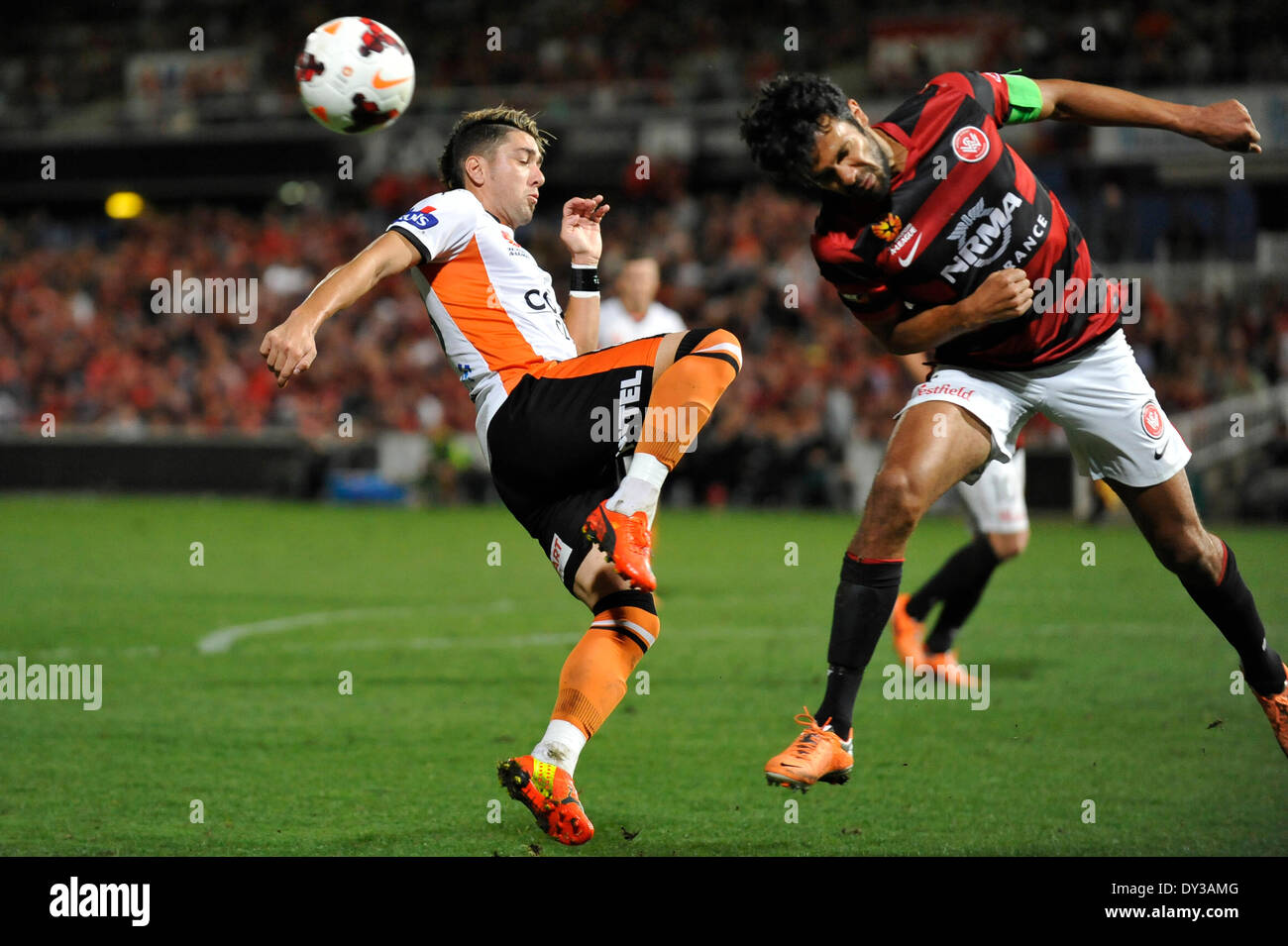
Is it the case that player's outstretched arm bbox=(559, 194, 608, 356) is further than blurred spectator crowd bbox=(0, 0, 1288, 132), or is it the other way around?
blurred spectator crowd bbox=(0, 0, 1288, 132)

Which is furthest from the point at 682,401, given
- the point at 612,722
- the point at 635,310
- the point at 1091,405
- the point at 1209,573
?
the point at 635,310

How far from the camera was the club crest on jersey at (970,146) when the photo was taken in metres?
4.84

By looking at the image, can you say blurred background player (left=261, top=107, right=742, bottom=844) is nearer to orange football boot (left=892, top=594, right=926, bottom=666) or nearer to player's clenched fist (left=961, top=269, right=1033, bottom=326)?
player's clenched fist (left=961, top=269, right=1033, bottom=326)

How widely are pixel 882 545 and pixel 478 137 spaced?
2072mm

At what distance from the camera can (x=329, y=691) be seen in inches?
295

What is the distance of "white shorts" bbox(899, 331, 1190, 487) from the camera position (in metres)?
5.09

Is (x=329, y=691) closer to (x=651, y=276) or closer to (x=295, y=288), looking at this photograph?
(x=651, y=276)

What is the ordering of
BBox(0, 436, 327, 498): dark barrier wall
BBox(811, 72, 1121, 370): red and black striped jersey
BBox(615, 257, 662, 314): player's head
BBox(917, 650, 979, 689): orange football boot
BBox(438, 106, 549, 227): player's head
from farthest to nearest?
BBox(0, 436, 327, 498): dark barrier wall, BBox(615, 257, 662, 314): player's head, BBox(917, 650, 979, 689): orange football boot, BBox(438, 106, 549, 227): player's head, BBox(811, 72, 1121, 370): red and black striped jersey

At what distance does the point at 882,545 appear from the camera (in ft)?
15.9

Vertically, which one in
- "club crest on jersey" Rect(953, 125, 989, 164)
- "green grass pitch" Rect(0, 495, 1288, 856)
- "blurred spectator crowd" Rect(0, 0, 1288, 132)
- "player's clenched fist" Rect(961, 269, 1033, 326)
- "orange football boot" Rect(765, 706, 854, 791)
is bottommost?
"green grass pitch" Rect(0, 495, 1288, 856)

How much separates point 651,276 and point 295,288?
18916 mm

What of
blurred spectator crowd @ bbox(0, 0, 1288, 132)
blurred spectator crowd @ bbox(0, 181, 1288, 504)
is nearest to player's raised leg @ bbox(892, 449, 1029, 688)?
blurred spectator crowd @ bbox(0, 181, 1288, 504)

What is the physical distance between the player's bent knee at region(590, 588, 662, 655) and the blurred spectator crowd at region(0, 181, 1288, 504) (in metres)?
15.0

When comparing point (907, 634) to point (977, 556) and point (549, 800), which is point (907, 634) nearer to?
point (977, 556)
